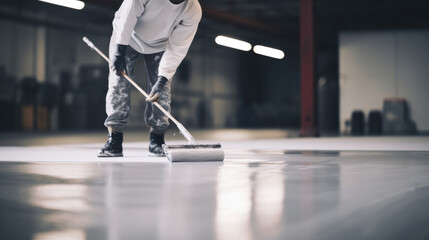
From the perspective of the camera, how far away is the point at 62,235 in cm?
215

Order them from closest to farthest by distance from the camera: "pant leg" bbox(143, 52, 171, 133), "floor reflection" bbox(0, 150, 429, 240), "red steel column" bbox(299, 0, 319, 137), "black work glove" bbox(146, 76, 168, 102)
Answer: "floor reflection" bbox(0, 150, 429, 240)
"black work glove" bbox(146, 76, 168, 102)
"pant leg" bbox(143, 52, 171, 133)
"red steel column" bbox(299, 0, 319, 137)

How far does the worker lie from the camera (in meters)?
5.70

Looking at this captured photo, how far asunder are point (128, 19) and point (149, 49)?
483 mm

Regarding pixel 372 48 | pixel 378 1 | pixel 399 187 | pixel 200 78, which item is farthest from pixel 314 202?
pixel 200 78

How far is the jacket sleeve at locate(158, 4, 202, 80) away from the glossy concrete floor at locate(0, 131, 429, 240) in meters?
1.31

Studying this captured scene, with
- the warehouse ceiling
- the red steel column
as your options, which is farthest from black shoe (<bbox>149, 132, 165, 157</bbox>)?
the warehouse ceiling

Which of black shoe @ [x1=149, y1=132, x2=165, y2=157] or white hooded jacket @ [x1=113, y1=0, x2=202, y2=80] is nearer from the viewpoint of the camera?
white hooded jacket @ [x1=113, y1=0, x2=202, y2=80]

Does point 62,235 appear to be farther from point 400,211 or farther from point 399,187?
point 399,187

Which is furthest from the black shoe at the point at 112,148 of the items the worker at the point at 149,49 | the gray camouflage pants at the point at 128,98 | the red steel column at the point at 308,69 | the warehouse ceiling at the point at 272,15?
the warehouse ceiling at the point at 272,15

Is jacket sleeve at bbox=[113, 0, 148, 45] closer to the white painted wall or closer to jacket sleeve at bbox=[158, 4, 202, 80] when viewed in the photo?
jacket sleeve at bbox=[158, 4, 202, 80]

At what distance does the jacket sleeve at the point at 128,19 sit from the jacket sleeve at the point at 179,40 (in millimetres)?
395

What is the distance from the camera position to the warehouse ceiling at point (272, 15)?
61.8 ft

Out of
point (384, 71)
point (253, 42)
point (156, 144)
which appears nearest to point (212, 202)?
point (156, 144)

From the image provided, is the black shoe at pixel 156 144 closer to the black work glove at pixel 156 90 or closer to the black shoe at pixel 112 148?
the black shoe at pixel 112 148
